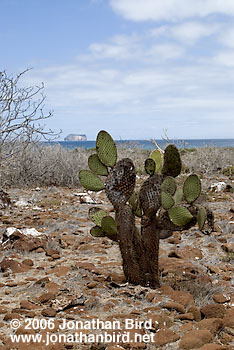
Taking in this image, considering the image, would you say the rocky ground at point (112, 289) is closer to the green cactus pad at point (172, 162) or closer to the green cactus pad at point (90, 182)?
the green cactus pad at point (90, 182)

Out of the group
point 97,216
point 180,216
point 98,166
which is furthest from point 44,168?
point 180,216

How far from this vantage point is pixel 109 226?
3.83 metres

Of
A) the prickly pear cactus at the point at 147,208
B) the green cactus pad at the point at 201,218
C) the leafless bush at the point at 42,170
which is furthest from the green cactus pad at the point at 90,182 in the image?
the leafless bush at the point at 42,170

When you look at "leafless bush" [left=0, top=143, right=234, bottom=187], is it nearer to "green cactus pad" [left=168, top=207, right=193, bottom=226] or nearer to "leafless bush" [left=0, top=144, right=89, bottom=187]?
"leafless bush" [left=0, top=144, right=89, bottom=187]

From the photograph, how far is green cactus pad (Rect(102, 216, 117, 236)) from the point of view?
383 centimetres

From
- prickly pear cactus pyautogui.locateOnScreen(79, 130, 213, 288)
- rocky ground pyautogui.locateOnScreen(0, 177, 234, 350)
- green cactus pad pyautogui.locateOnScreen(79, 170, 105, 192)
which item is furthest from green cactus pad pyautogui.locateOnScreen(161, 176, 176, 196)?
rocky ground pyautogui.locateOnScreen(0, 177, 234, 350)

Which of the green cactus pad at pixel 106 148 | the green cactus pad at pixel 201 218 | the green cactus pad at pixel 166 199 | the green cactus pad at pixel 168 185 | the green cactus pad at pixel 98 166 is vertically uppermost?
the green cactus pad at pixel 106 148

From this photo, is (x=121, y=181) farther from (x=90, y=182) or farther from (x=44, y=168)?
(x=44, y=168)

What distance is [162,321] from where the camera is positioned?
9.39 ft

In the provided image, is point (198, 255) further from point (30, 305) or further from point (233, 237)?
point (30, 305)

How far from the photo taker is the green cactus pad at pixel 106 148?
12.5ft

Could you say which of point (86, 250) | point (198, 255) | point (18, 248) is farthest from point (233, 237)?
point (18, 248)

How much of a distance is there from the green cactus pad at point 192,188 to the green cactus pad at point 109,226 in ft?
2.47

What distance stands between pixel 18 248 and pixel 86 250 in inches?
33.2
